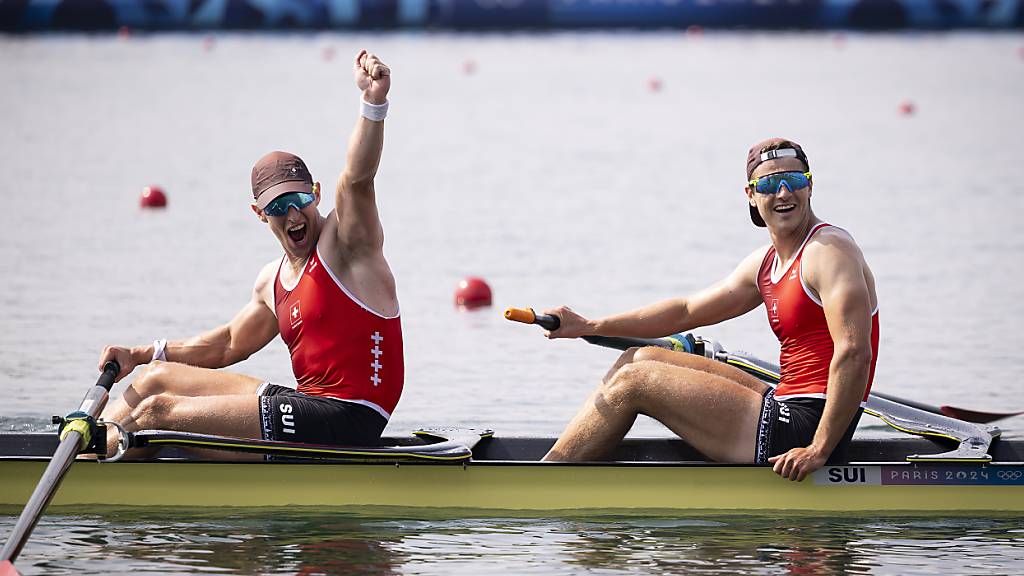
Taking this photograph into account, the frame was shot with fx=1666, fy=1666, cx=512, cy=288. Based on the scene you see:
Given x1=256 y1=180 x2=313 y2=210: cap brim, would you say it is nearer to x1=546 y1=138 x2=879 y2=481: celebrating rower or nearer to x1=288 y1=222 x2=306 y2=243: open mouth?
x1=288 y1=222 x2=306 y2=243: open mouth

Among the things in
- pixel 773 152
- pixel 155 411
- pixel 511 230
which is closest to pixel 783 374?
pixel 773 152

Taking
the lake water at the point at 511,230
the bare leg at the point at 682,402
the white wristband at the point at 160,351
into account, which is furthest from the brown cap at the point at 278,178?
the bare leg at the point at 682,402

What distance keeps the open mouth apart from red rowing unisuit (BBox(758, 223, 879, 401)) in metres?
2.08

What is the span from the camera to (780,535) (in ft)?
24.3

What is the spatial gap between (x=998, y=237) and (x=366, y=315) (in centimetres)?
1111

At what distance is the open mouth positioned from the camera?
732 cm

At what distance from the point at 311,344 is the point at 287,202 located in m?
0.65

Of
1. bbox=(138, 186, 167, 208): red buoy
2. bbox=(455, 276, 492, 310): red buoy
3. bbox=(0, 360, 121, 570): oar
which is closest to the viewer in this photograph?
bbox=(0, 360, 121, 570): oar

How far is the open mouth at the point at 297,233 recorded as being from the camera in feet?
24.0

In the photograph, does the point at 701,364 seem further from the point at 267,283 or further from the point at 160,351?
the point at 160,351

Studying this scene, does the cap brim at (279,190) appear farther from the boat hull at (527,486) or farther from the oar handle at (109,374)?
the boat hull at (527,486)

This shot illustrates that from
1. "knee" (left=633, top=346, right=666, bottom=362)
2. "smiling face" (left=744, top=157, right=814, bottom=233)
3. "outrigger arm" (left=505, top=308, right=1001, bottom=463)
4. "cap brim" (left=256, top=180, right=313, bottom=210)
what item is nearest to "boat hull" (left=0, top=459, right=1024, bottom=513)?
"outrigger arm" (left=505, top=308, right=1001, bottom=463)

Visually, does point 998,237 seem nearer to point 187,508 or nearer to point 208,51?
point 187,508

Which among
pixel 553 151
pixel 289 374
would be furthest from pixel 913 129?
pixel 289 374
